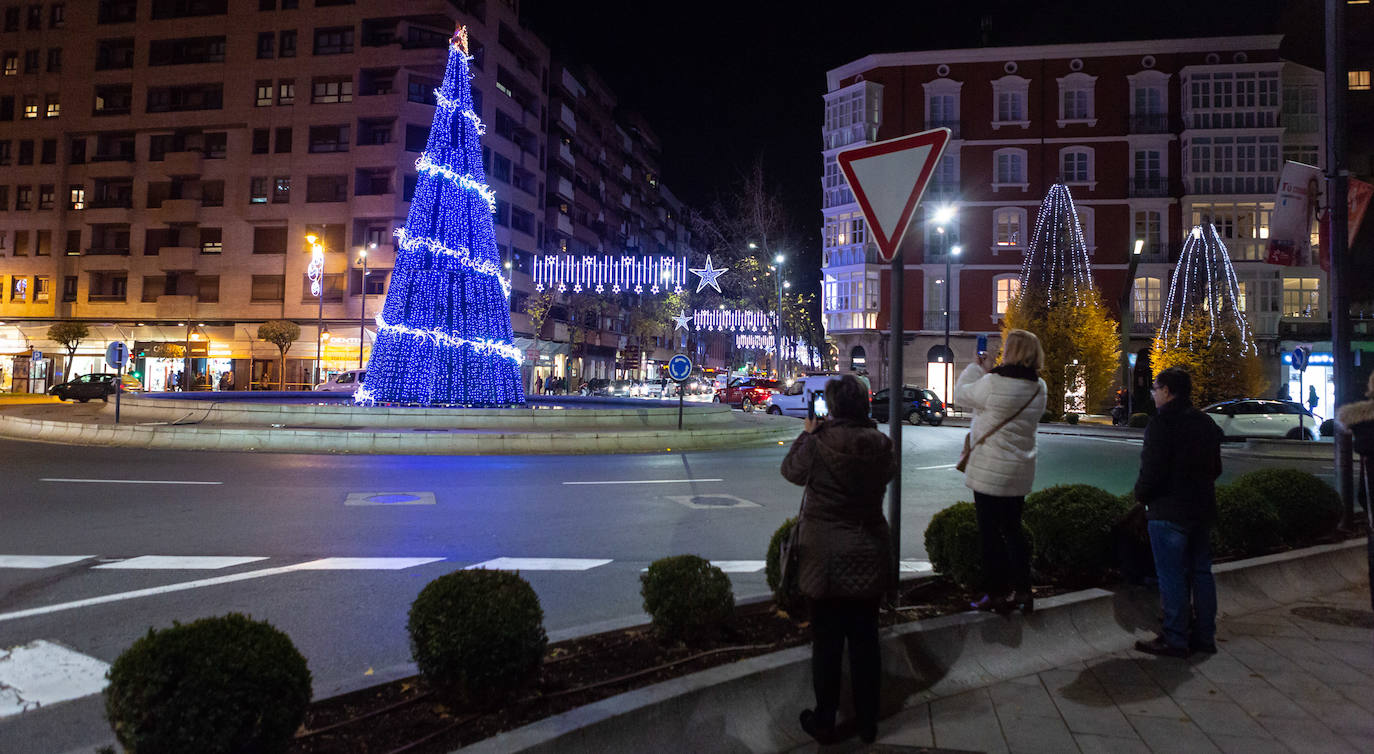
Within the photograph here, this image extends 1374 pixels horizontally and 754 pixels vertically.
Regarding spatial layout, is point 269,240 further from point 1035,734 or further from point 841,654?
point 1035,734

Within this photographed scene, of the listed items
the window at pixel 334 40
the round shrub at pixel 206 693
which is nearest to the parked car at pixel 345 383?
the window at pixel 334 40

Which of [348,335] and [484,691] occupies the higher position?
→ [348,335]

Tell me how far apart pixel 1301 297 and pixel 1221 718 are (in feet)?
153

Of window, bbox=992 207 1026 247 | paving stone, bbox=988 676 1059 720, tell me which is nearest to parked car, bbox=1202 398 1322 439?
window, bbox=992 207 1026 247

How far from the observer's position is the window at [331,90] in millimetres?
48688

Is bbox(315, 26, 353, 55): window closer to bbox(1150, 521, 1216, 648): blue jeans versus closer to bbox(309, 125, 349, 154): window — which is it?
bbox(309, 125, 349, 154): window

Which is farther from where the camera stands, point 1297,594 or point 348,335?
point 348,335

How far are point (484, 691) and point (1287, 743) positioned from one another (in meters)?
3.55

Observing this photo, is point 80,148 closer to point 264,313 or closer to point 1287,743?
point 264,313

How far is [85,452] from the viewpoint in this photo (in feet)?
54.2

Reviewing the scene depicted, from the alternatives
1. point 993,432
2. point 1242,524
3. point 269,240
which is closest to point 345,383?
point 269,240

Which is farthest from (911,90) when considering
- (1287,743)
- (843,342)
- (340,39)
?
(1287,743)

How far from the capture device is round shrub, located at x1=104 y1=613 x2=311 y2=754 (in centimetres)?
259

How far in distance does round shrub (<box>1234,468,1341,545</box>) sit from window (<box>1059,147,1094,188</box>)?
39.5 meters
